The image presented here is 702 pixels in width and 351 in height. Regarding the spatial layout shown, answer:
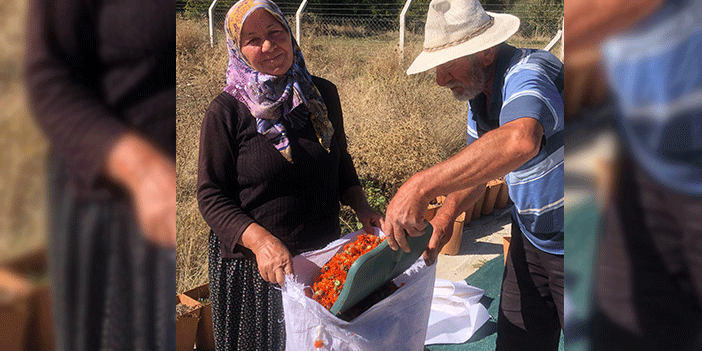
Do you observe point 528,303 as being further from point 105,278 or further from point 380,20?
point 380,20

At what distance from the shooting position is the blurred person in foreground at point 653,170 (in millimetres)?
416

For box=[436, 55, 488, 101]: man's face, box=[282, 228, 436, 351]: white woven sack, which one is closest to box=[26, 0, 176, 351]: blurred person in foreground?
box=[282, 228, 436, 351]: white woven sack

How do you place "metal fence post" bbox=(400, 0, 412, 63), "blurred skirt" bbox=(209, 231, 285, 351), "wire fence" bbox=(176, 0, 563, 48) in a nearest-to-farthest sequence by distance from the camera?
"blurred skirt" bbox=(209, 231, 285, 351) → "metal fence post" bbox=(400, 0, 412, 63) → "wire fence" bbox=(176, 0, 563, 48)

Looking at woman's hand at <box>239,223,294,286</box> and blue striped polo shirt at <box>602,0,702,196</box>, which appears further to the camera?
woman's hand at <box>239,223,294,286</box>

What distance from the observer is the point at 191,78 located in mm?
9555

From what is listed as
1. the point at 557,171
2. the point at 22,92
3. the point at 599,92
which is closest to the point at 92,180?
the point at 22,92

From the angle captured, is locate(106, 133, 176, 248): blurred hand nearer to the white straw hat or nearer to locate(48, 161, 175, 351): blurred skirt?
locate(48, 161, 175, 351): blurred skirt

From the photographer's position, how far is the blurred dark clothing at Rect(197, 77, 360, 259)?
1.99 metres

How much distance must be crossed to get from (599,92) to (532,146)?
0.96 meters

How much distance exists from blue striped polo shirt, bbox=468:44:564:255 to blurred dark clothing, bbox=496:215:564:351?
107 millimetres

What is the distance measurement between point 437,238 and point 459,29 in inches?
30.9

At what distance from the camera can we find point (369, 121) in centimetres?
580

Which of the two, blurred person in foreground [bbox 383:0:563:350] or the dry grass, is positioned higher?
the dry grass

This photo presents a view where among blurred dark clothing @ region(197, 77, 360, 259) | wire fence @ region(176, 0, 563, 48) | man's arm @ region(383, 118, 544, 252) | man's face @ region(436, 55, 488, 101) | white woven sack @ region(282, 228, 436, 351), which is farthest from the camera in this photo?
wire fence @ region(176, 0, 563, 48)
